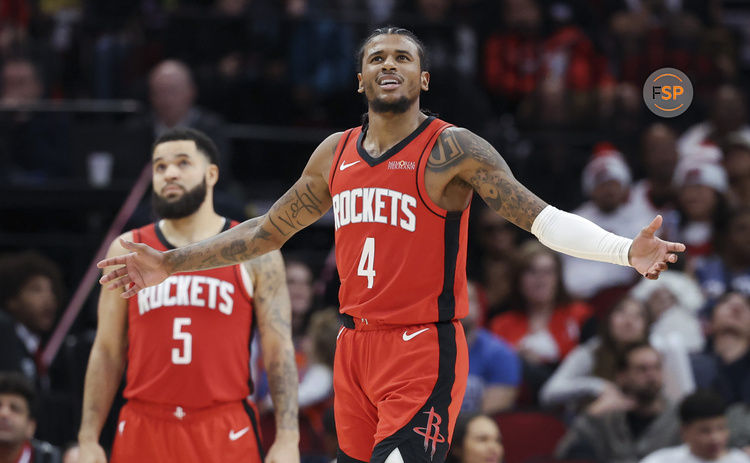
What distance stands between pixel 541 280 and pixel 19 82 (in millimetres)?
6023

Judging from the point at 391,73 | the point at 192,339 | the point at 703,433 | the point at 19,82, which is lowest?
the point at 703,433

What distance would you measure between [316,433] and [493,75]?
5.54 m

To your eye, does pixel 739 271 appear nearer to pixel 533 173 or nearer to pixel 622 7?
pixel 533 173

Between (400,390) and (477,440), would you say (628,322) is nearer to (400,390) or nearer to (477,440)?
(477,440)

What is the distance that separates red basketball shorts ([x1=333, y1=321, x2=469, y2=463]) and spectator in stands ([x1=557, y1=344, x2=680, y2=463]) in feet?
11.9

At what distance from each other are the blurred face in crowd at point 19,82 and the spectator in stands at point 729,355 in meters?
7.34

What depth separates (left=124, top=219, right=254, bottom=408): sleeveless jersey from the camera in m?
5.98

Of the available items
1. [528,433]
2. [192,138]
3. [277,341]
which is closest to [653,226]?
[277,341]

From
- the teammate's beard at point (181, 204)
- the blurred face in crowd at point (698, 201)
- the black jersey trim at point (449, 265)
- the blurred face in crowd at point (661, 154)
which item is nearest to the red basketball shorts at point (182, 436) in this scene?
the teammate's beard at point (181, 204)

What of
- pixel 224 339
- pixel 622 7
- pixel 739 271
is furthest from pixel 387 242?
pixel 622 7

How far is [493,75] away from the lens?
1286cm

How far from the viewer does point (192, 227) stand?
6297 millimetres

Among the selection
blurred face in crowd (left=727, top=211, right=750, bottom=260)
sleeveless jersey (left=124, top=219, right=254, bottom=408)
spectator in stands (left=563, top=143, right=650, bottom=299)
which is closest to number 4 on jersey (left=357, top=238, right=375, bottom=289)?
sleeveless jersey (left=124, top=219, right=254, bottom=408)

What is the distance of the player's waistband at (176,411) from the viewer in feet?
19.6
